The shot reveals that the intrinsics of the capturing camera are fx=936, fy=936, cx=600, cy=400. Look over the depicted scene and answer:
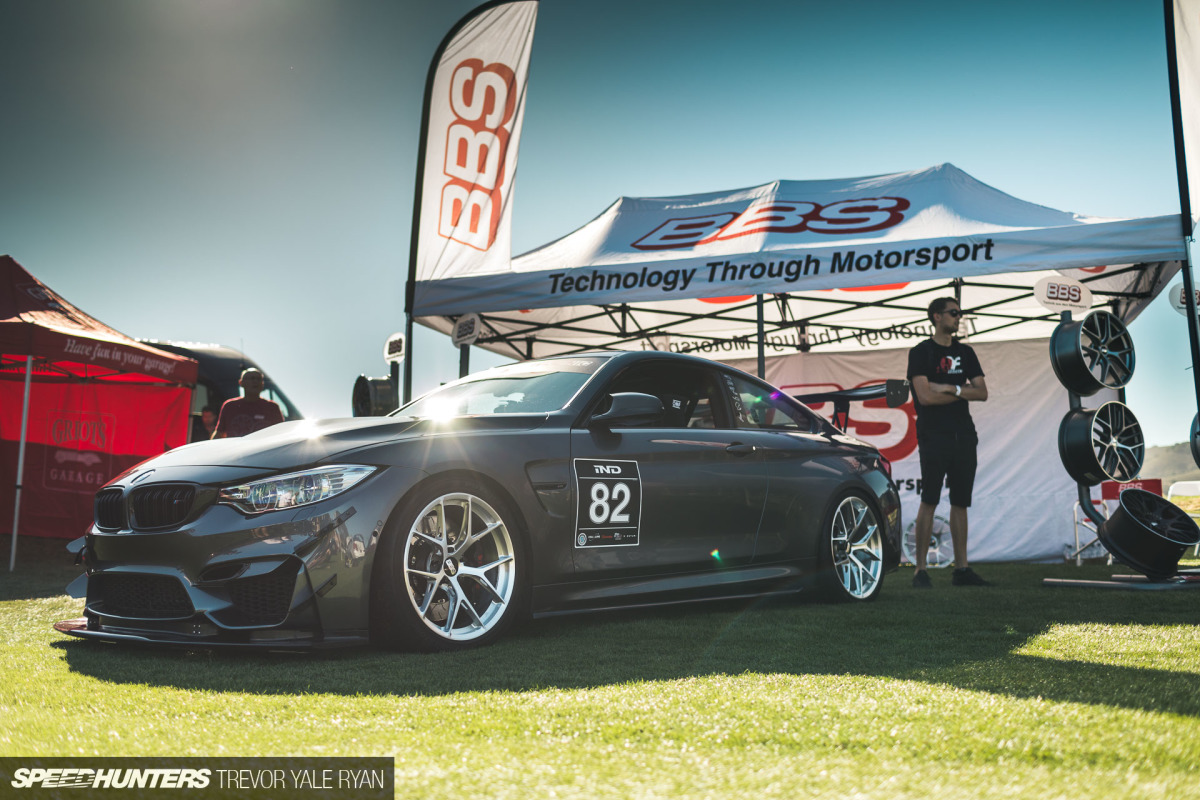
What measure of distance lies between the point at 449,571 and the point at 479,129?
6.45 m

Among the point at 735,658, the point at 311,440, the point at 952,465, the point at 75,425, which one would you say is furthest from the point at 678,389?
A: the point at 75,425

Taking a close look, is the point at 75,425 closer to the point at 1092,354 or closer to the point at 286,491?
the point at 286,491

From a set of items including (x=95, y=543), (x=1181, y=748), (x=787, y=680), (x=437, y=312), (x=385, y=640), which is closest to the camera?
(x=1181, y=748)

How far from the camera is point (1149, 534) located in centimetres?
610

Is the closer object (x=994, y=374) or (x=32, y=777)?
(x=32, y=777)

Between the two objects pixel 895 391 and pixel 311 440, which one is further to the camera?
pixel 895 391

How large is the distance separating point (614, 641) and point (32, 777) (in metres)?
2.31

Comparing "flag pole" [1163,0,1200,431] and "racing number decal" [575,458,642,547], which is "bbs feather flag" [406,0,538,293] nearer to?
"racing number decal" [575,458,642,547]

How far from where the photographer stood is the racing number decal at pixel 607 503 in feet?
13.1

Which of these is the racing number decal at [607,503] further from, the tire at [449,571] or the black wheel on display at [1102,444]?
the black wheel on display at [1102,444]

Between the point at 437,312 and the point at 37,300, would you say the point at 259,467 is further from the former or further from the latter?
the point at 37,300

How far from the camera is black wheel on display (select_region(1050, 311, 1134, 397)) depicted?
6414mm

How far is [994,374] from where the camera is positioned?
1139 centimetres

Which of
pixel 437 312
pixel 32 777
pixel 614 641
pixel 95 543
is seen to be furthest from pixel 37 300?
pixel 32 777
